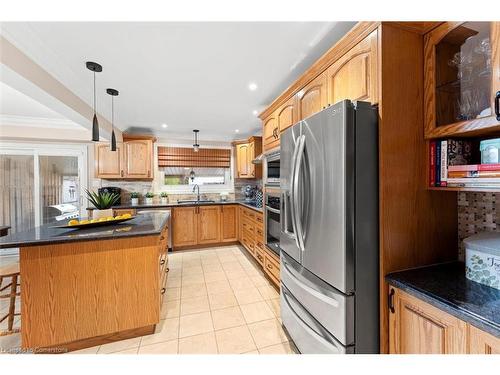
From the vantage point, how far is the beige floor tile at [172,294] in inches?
95.2

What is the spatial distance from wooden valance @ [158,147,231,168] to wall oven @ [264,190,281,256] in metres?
2.59

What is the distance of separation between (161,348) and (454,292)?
198 centimetres

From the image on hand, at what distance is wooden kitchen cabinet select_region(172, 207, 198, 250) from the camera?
4035 millimetres

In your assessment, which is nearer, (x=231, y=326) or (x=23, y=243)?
(x=23, y=243)

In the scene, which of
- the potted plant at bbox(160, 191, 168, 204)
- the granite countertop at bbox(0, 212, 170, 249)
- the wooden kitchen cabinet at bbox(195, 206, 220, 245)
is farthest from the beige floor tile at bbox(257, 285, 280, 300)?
the potted plant at bbox(160, 191, 168, 204)

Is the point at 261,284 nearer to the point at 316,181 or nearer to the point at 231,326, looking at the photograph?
the point at 231,326

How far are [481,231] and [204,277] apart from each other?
9.38ft

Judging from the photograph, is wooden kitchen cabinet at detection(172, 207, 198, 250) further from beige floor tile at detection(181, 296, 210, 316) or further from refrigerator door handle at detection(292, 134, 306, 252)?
refrigerator door handle at detection(292, 134, 306, 252)

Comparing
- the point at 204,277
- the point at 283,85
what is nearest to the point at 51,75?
the point at 283,85

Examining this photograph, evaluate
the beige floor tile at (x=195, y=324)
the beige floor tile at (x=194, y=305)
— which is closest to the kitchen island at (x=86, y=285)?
the beige floor tile at (x=195, y=324)

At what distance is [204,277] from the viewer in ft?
9.70

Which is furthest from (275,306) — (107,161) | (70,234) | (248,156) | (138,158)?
(107,161)

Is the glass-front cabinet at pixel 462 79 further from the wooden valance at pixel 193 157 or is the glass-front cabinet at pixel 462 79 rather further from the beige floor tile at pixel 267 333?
the wooden valance at pixel 193 157

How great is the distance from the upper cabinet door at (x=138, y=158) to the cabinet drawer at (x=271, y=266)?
9.58 feet
